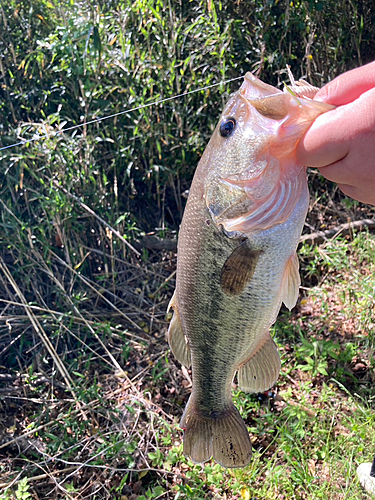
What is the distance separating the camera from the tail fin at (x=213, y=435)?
178 cm

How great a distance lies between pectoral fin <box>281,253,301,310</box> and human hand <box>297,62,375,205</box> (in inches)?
13.3

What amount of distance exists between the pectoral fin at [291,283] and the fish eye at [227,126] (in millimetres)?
497

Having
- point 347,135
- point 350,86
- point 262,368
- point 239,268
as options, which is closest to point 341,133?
point 347,135

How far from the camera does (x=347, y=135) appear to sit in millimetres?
1146

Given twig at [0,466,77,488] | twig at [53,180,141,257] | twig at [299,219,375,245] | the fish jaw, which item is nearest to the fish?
the fish jaw

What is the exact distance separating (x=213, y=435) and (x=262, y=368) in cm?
40

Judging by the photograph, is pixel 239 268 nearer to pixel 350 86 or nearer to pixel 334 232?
pixel 350 86

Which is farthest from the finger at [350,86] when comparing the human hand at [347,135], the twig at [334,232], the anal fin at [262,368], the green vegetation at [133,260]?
the twig at [334,232]

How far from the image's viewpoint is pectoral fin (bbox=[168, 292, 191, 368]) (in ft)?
5.67

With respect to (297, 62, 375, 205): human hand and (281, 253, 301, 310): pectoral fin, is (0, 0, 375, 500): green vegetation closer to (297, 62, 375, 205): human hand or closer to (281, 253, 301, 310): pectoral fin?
(281, 253, 301, 310): pectoral fin

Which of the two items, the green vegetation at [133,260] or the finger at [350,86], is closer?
the finger at [350,86]

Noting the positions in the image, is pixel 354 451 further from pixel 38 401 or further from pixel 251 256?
pixel 38 401

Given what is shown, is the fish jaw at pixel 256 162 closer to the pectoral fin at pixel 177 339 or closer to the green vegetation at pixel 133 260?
the pectoral fin at pixel 177 339

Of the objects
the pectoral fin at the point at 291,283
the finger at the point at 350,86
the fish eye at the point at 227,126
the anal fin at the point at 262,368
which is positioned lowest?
the anal fin at the point at 262,368
